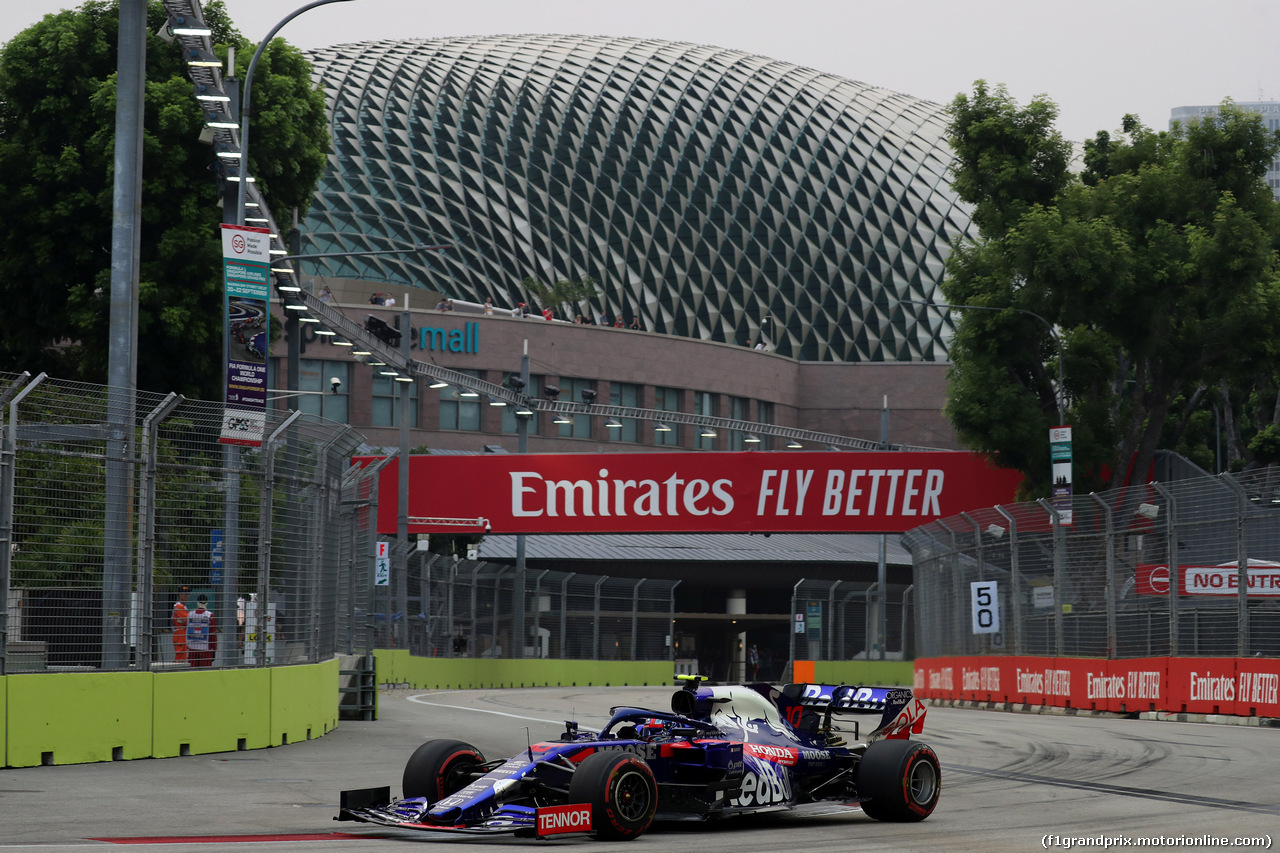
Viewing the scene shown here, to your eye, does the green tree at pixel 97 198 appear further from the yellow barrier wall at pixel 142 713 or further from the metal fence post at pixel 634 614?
the metal fence post at pixel 634 614

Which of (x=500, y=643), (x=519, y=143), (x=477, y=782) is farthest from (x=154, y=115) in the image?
(x=519, y=143)

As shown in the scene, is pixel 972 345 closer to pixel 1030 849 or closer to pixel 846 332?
pixel 1030 849

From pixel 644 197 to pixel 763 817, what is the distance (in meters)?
74.2

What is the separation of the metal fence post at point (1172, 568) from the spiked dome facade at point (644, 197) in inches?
2383

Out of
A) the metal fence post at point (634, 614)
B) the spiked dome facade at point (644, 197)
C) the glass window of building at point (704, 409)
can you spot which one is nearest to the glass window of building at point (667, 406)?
the glass window of building at point (704, 409)

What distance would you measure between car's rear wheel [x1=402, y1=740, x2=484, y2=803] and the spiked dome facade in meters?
71.0

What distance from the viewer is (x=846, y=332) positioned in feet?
283

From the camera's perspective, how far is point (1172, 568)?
2375 cm

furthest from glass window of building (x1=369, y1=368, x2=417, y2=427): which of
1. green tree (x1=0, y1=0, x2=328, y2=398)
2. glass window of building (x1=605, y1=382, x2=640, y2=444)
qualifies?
green tree (x1=0, y1=0, x2=328, y2=398)

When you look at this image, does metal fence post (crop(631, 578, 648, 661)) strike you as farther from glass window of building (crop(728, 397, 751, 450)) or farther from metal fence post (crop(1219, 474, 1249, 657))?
glass window of building (crop(728, 397, 751, 450))

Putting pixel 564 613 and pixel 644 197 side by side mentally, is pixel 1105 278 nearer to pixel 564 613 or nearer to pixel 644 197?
pixel 564 613

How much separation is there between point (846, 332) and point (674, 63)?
60.7 ft

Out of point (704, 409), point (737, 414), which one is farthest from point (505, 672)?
point (737, 414)

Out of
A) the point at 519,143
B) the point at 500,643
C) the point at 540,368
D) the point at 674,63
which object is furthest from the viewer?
the point at 674,63
